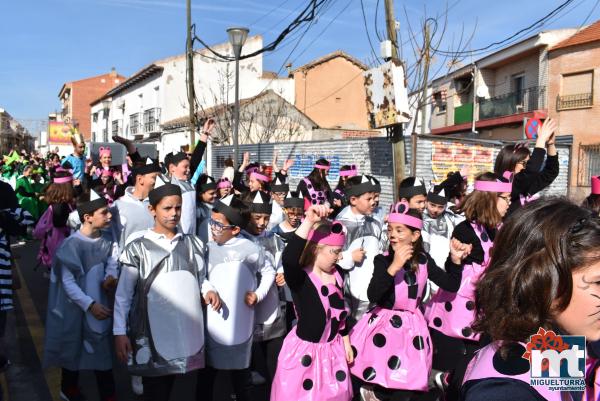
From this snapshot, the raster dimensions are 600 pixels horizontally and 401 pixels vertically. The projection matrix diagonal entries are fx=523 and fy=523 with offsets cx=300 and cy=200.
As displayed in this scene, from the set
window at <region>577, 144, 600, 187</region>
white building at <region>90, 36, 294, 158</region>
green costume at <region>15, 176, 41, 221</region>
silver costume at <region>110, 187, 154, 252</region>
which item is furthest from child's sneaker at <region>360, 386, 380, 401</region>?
white building at <region>90, 36, 294, 158</region>

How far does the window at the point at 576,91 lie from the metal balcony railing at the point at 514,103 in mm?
903

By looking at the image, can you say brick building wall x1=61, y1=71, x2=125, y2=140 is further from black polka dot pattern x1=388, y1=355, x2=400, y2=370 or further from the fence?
black polka dot pattern x1=388, y1=355, x2=400, y2=370

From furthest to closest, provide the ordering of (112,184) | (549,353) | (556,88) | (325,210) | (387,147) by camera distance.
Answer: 1. (556,88)
2. (387,147)
3. (112,184)
4. (325,210)
5. (549,353)

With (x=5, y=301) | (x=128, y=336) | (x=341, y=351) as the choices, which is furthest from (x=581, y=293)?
(x=5, y=301)

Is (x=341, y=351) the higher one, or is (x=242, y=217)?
(x=242, y=217)

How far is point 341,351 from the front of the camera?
3.41m

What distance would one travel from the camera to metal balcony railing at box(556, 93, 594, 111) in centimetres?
2192

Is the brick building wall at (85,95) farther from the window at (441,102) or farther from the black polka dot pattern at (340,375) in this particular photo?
the black polka dot pattern at (340,375)

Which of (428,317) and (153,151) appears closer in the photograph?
(428,317)

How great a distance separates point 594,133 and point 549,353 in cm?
2359

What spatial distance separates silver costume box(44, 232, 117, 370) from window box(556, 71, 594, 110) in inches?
895

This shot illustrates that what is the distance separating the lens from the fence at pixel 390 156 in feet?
35.1

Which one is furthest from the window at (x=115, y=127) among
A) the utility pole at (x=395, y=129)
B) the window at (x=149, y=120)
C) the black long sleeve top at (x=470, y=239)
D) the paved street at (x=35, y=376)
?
the black long sleeve top at (x=470, y=239)

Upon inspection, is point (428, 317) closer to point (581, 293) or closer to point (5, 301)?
point (581, 293)
